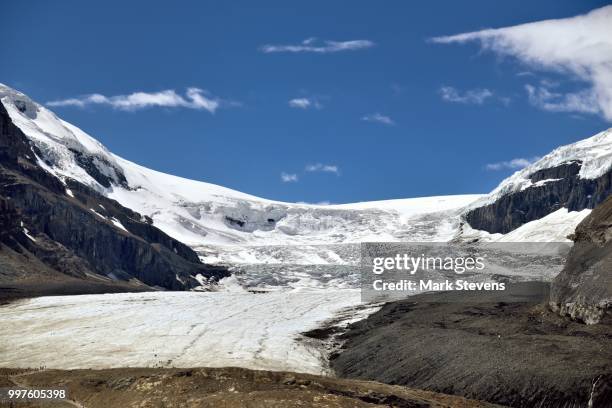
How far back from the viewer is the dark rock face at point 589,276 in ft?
99.1

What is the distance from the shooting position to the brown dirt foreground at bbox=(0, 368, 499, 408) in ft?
68.3

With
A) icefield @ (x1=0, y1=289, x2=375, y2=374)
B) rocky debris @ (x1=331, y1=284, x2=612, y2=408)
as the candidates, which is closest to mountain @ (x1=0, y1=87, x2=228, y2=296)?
icefield @ (x1=0, y1=289, x2=375, y2=374)

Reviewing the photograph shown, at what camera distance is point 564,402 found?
76.9ft

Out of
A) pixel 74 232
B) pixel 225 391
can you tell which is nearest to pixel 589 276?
pixel 225 391

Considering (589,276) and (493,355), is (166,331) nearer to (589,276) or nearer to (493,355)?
(493,355)

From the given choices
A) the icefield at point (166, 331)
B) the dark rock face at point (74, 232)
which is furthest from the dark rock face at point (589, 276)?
the dark rock face at point (74, 232)

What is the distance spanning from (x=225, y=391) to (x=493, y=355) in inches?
438

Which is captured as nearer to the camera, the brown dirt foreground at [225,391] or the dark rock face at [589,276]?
the brown dirt foreground at [225,391]

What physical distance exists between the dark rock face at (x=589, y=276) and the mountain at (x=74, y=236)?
71553mm

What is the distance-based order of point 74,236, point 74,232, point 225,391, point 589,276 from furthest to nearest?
point 74,232, point 74,236, point 589,276, point 225,391

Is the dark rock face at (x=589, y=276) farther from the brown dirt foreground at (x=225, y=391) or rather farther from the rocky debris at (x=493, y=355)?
the brown dirt foreground at (x=225, y=391)

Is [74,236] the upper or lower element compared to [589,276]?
upper

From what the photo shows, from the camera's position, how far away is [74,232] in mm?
144000

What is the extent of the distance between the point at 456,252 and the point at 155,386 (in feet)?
387
